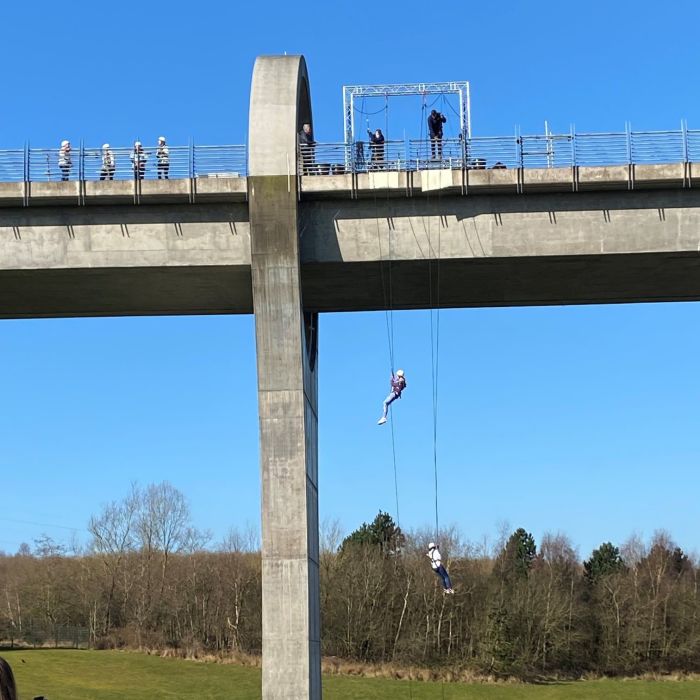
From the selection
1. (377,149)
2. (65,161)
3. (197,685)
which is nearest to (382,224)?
(377,149)

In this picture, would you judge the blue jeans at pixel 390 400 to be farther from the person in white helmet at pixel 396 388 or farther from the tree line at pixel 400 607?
the tree line at pixel 400 607

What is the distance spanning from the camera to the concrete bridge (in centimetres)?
2695

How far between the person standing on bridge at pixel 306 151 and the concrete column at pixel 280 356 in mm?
762

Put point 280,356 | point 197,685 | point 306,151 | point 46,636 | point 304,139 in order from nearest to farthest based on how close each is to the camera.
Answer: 1. point 280,356
2. point 306,151
3. point 304,139
4. point 197,685
5. point 46,636

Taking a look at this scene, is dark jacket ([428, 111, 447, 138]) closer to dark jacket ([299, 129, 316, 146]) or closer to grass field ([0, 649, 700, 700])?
dark jacket ([299, 129, 316, 146])

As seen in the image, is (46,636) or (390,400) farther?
(46,636)

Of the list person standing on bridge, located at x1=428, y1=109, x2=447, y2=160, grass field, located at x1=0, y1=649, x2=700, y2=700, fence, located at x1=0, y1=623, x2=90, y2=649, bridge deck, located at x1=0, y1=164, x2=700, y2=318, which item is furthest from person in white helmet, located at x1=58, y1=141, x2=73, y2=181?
fence, located at x1=0, y1=623, x2=90, y2=649

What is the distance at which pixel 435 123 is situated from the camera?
28.7 metres

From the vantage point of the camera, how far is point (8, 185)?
2759 cm

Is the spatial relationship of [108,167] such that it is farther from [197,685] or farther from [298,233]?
[197,685]

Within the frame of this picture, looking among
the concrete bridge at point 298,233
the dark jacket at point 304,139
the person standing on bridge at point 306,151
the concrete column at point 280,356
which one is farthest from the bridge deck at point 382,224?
the dark jacket at point 304,139

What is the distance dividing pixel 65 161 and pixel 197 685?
44.8 meters

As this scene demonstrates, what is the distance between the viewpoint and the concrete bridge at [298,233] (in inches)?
1061

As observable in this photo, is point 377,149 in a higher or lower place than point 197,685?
higher
